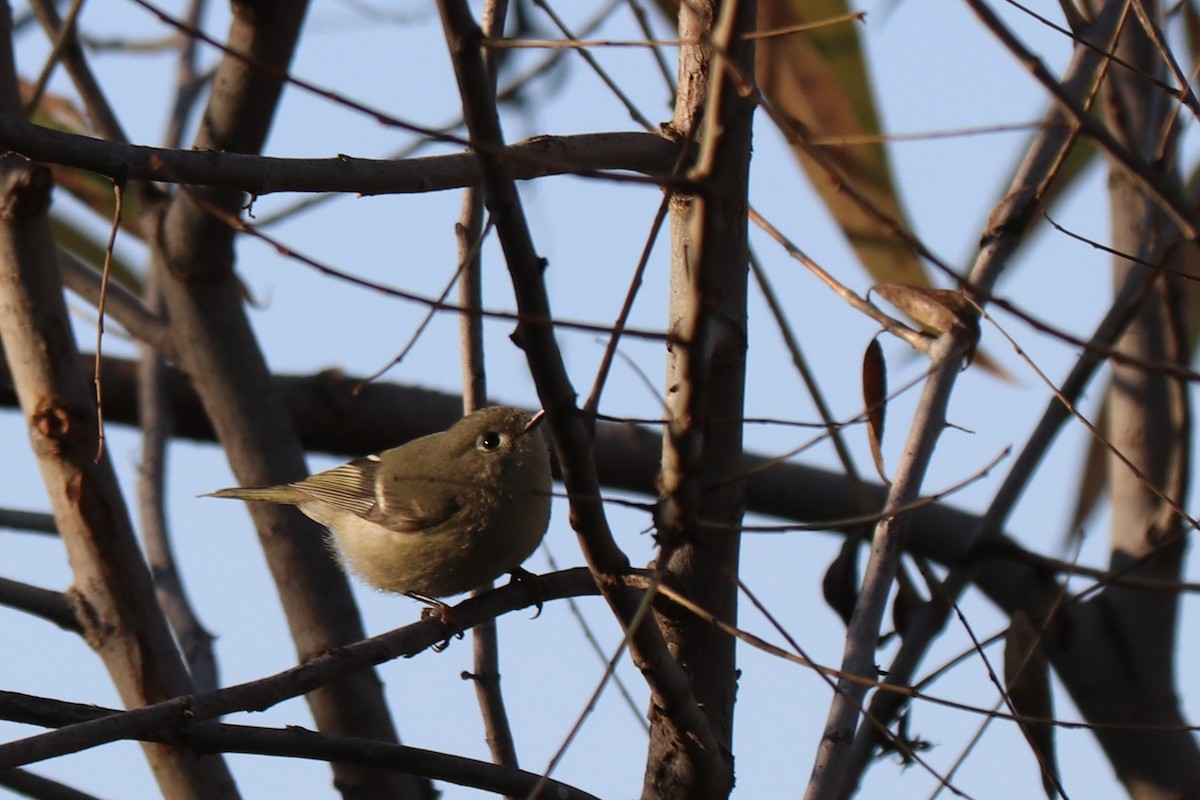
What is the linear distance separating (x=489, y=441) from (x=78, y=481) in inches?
36.5

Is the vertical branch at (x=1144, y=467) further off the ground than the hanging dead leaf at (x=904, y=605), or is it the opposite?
the vertical branch at (x=1144, y=467)

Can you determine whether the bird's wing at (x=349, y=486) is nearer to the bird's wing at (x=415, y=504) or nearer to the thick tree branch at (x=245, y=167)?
the bird's wing at (x=415, y=504)

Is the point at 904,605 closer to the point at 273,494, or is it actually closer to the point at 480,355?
the point at 480,355

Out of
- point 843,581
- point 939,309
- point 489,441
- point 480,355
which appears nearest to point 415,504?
point 489,441

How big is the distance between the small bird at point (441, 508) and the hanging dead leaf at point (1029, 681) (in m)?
0.95

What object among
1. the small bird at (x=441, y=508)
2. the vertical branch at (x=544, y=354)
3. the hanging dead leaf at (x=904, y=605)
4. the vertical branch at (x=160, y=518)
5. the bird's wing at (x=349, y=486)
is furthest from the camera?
the bird's wing at (x=349, y=486)

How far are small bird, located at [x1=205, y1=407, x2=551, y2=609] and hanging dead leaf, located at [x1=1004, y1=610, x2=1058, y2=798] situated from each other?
0.95 metres

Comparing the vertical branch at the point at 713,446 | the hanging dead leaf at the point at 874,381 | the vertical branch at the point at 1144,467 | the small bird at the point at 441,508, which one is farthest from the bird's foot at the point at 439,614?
the vertical branch at the point at 1144,467

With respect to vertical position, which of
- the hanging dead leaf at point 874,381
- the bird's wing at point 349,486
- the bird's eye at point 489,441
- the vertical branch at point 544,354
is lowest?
the vertical branch at point 544,354

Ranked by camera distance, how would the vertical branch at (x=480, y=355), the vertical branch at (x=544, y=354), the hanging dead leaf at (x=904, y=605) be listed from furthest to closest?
the hanging dead leaf at (x=904, y=605), the vertical branch at (x=480, y=355), the vertical branch at (x=544, y=354)

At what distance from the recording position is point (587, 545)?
1630mm

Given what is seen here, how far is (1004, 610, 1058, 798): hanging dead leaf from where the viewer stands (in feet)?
8.10

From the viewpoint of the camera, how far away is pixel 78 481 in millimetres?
2646

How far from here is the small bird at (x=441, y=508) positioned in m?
2.92
